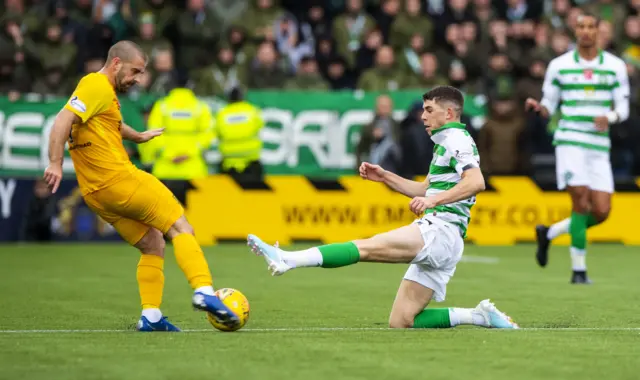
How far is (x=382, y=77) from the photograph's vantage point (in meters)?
21.2

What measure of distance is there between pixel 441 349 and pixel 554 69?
249 inches

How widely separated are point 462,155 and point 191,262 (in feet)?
6.33

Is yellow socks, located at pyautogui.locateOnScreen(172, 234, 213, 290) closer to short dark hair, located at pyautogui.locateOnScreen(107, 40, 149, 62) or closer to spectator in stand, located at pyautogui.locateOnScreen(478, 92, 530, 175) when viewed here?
short dark hair, located at pyautogui.locateOnScreen(107, 40, 149, 62)

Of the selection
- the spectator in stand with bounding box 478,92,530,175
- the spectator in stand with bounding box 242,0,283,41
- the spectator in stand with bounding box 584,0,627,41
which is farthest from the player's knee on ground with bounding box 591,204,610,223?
the spectator in stand with bounding box 584,0,627,41

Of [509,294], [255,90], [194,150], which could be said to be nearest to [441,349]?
[509,294]

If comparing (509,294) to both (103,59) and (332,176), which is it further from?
(103,59)

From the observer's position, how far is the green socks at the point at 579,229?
13.5 metres

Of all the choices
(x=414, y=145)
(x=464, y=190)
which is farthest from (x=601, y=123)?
(x=414, y=145)

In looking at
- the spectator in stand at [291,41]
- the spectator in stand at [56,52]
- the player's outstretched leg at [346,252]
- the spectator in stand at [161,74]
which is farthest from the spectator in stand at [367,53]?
the player's outstretched leg at [346,252]

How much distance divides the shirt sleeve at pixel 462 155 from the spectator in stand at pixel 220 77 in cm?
1171

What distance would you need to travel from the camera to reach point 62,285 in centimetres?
1316

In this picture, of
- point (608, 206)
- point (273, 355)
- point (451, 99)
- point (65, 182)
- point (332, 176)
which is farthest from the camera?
point (332, 176)

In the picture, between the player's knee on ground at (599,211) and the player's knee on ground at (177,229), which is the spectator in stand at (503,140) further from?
the player's knee on ground at (177,229)

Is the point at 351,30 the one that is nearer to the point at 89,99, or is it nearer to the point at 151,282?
the point at 151,282
